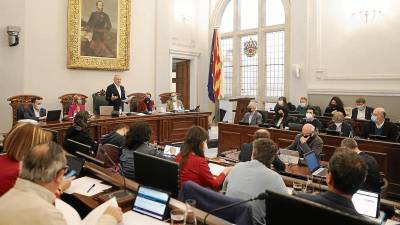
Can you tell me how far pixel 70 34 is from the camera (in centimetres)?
885

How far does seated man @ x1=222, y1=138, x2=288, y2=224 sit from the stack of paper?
3.48 feet

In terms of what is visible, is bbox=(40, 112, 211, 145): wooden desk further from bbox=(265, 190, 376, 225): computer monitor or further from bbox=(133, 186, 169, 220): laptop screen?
bbox=(265, 190, 376, 225): computer monitor

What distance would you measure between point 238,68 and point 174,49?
226 centimetres

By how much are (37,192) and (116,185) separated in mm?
1301

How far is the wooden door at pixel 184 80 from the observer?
12.5m

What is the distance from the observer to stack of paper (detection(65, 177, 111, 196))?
9.26ft

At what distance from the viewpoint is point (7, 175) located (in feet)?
7.40

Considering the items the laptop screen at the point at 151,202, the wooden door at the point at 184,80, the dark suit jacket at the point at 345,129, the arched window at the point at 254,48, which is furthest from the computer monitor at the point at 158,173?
the wooden door at the point at 184,80

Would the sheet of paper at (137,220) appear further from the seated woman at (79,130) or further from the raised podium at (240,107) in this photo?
the raised podium at (240,107)

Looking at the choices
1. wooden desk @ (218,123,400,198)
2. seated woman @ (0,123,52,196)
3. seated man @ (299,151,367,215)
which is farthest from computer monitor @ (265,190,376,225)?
wooden desk @ (218,123,400,198)

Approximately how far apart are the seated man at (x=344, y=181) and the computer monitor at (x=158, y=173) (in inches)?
35.3

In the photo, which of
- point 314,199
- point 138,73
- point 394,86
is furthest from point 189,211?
point 138,73

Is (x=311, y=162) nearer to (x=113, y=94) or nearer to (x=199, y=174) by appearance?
(x=199, y=174)

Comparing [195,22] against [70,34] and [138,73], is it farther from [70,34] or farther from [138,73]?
[70,34]
